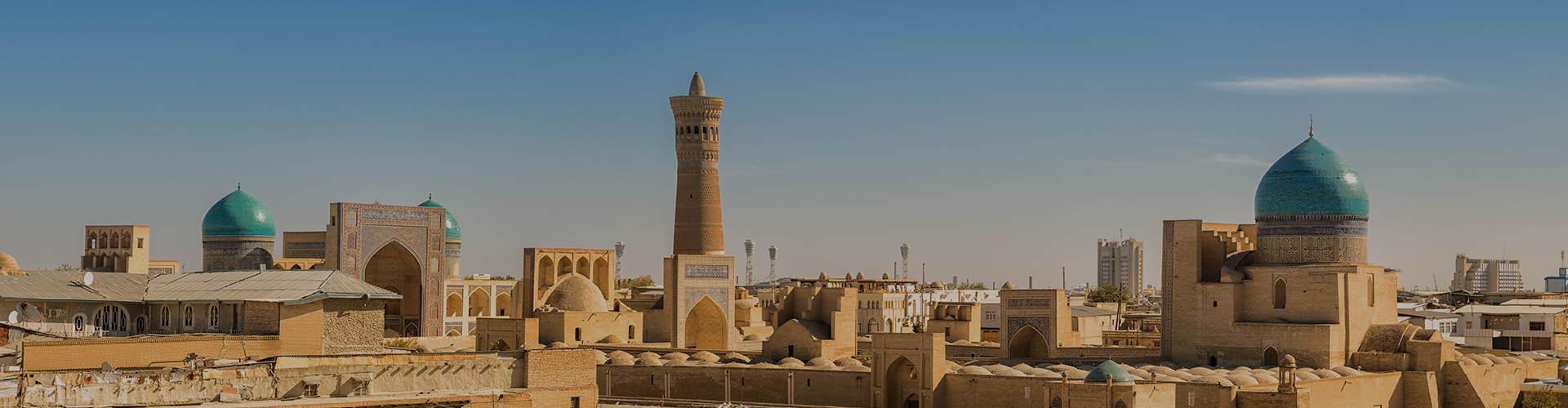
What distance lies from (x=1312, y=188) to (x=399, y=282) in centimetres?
2107

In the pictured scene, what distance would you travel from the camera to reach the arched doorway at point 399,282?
37.7 m

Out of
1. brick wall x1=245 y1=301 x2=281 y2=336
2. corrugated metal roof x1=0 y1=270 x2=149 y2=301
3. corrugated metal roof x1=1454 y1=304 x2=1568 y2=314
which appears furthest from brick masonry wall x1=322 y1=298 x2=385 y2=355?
corrugated metal roof x1=1454 y1=304 x2=1568 y2=314

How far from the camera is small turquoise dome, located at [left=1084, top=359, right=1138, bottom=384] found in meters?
27.2

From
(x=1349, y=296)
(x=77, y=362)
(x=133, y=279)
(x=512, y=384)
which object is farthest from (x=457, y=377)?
(x=1349, y=296)

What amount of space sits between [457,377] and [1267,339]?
61.2 feet

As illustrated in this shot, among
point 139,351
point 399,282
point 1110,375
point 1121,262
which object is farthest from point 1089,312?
point 1121,262

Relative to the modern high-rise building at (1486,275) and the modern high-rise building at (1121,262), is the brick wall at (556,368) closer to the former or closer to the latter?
the modern high-rise building at (1486,275)

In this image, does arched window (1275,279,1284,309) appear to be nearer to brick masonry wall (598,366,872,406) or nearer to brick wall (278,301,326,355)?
brick masonry wall (598,366,872,406)

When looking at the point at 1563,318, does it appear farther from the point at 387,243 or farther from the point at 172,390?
the point at 172,390

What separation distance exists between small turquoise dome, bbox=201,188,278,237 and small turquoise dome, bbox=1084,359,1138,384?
2559 cm

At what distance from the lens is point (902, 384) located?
31.5m

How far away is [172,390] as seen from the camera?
19.6 m

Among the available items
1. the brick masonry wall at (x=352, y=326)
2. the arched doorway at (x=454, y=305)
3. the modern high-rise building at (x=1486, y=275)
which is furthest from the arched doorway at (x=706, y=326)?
the modern high-rise building at (x=1486, y=275)

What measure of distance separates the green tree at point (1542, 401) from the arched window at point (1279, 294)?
5.50 metres
